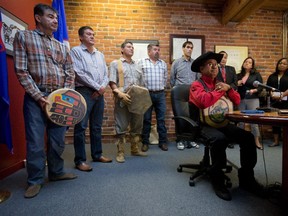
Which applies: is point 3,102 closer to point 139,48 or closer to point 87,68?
point 87,68

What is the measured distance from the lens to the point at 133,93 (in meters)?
2.69

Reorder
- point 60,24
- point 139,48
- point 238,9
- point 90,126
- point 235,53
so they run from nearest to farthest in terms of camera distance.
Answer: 1. point 90,126
2. point 60,24
3. point 238,9
4. point 139,48
5. point 235,53

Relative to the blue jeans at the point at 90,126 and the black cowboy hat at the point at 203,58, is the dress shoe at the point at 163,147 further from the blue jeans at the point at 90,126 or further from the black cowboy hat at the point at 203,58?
the black cowboy hat at the point at 203,58

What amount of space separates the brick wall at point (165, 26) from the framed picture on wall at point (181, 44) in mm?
83

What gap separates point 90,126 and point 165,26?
265cm

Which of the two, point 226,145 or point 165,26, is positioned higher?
point 165,26

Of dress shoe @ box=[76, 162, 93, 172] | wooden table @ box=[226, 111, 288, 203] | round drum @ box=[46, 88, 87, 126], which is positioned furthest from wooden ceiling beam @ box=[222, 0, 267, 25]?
dress shoe @ box=[76, 162, 93, 172]

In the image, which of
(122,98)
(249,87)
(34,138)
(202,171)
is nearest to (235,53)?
(249,87)

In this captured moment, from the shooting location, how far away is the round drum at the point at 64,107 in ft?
Answer: 5.77

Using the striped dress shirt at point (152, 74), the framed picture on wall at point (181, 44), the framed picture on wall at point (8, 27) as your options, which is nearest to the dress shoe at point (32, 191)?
the framed picture on wall at point (8, 27)

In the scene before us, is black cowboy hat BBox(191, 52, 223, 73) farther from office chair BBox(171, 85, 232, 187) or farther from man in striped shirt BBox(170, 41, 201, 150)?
man in striped shirt BBox(170, 41, 201, 150)

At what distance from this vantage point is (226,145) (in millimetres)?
1795

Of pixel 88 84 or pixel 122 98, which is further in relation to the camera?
pixel 122 98

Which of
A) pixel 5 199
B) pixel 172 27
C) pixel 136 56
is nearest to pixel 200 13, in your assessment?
pixel 172 27
